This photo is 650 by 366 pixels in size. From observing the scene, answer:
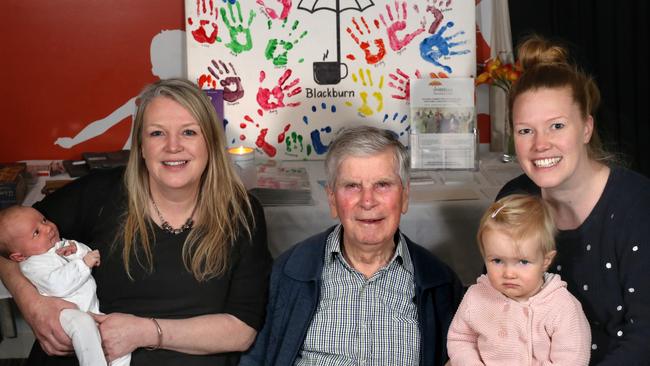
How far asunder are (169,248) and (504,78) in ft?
5.03

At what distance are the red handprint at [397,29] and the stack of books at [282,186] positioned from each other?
59cm

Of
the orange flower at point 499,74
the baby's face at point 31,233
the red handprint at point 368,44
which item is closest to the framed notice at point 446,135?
the orange flower at point 499,74

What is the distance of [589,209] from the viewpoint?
6.93 ft

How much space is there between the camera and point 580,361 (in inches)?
74.5

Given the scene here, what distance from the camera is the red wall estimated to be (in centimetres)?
329

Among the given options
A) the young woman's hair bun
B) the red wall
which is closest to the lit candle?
the red wall

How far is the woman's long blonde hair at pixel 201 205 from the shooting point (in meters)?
2.25

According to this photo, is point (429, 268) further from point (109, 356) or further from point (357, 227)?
point (109, 356)

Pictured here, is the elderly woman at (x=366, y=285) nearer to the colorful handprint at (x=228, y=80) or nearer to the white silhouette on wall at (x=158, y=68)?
the colorful handprint at (x=228, y=80)

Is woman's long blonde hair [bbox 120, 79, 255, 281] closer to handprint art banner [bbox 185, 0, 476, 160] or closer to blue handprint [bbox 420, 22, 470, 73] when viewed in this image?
handprint art banner [bbox 185, 0, 476, 160]

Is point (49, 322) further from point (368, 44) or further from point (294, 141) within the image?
point (368, 44)

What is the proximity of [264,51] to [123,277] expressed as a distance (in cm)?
125

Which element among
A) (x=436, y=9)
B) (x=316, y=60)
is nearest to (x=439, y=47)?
(x=436, y=9)

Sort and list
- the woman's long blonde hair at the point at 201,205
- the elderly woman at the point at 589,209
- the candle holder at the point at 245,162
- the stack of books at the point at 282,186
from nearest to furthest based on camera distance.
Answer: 1. the elderly woman at the point at 589,209
2. the woman's long blonde hair at the point at 201,205
3. the stack of books at the point at 282,186
4. the candle holder at the point at 245,162
